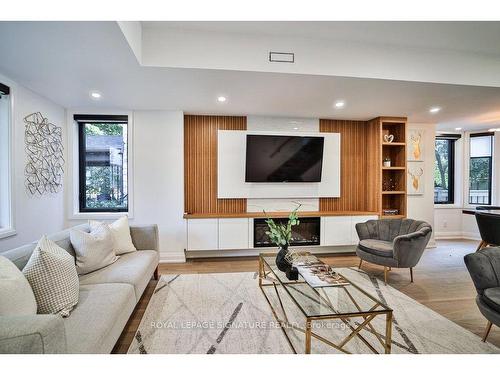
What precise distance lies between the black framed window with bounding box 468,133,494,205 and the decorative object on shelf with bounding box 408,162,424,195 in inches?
66.8

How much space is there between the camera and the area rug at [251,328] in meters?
1.84

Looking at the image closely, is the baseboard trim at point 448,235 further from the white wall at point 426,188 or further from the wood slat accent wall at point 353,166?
the wood slat accent wall at point 353,166

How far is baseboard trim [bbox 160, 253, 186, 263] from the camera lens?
3.95 m

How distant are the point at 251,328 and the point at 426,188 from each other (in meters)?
4.52

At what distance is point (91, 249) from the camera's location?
87.6 inches

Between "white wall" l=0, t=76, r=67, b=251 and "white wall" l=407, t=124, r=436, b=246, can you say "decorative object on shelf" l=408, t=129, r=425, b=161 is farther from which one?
"white wall" l=0, t=76, r=67, b=251

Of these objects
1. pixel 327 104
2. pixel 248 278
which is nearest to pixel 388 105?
pixel 327 104

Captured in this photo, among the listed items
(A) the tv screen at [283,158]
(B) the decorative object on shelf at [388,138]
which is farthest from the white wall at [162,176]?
(B) the decorative object on shelf at [388,138]

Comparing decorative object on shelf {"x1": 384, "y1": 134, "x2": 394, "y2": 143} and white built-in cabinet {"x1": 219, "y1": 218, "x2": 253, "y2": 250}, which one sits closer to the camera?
white built-in cabinet {"x1": 219, "y1": 218, "x2": 253, "y2": 250}

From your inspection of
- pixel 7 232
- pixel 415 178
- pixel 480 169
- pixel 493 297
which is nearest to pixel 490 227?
pixel 415 178

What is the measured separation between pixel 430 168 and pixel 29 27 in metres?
5.95

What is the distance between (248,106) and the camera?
12.4ft

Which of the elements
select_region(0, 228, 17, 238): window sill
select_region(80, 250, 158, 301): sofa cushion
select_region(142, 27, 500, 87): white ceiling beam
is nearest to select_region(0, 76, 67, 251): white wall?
select_region(0, 228, 17, 238): window sill

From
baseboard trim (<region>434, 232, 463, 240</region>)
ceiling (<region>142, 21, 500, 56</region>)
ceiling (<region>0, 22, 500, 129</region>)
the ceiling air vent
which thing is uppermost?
ceiling (<region>142, 21, 500, 56</region>)
